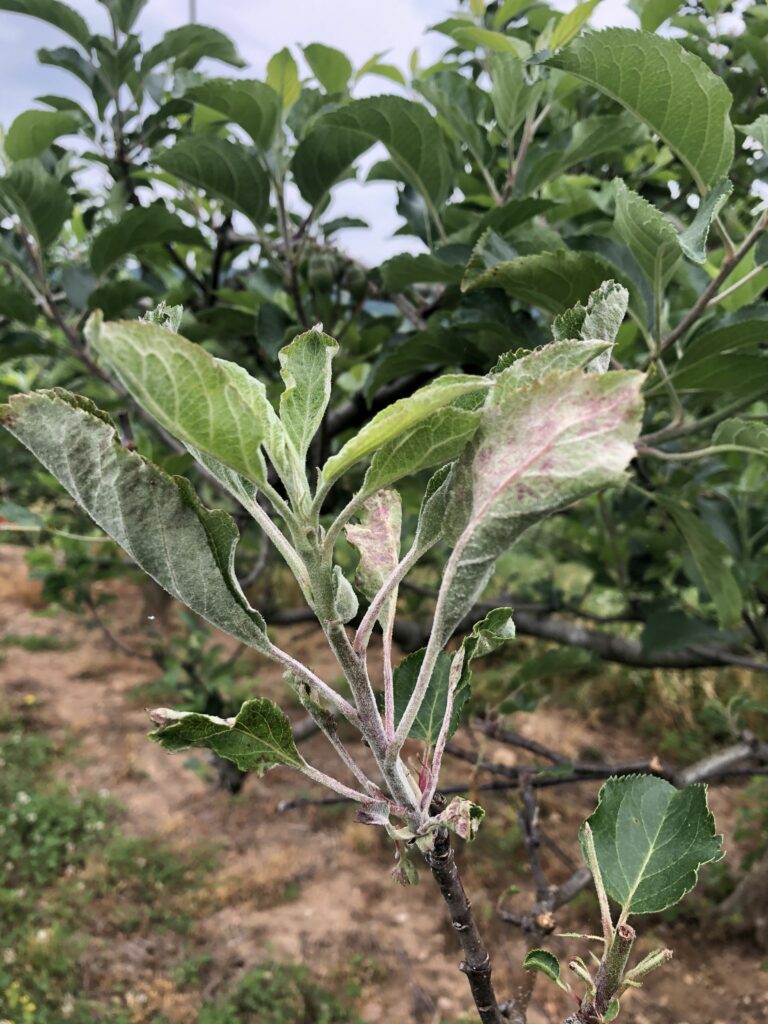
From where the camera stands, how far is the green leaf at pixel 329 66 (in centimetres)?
146

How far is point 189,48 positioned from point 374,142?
2.34 feet

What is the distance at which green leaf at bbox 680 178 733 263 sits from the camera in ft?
2.27

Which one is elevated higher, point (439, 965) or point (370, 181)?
point (370, 181)

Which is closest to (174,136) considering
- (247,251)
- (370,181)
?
(247,251)

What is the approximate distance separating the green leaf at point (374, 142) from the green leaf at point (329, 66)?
263 millimetres

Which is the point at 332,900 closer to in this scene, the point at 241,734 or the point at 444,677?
the point at 444,677

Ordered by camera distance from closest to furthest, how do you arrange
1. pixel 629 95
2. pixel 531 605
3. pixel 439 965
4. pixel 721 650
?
1. pixel 629 95
2. pixel 721 650
3. pixel 531 605
4. pixel 439 965

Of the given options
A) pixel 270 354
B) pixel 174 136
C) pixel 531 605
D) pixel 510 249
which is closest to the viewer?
pixel 510 249

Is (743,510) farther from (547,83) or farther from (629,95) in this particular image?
(629,95)

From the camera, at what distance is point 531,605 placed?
7.49ft

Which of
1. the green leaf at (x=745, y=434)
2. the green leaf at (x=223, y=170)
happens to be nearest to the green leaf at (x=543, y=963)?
the green leaf at (x=745, y=434)

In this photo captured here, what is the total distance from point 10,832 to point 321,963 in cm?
144

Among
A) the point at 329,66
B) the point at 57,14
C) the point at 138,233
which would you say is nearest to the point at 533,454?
the point at 138,233

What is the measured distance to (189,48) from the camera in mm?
1726
